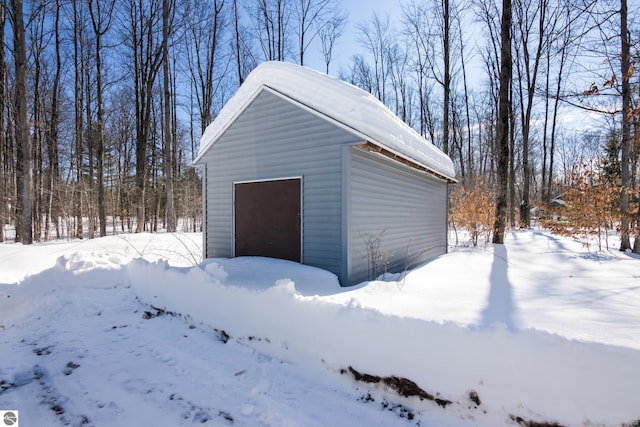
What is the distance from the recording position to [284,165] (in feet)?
18.8

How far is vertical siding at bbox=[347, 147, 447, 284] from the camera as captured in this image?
5.12 meters

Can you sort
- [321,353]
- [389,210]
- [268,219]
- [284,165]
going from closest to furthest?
[321,353] < [284,165] < [268,219] < [389,210]

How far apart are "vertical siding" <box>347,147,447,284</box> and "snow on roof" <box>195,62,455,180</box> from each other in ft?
1.37

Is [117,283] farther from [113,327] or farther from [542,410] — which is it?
[542,410]

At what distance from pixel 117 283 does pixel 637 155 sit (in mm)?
15766

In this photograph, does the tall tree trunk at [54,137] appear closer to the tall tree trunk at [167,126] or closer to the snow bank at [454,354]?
the tall tree trunk at [167,126]

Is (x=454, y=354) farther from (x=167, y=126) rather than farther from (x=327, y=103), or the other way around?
(x=167, y=126)

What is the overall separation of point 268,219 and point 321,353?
130 inches

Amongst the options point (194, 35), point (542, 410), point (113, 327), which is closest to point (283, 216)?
point (113, 327)

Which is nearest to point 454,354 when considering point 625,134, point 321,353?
point 321,353

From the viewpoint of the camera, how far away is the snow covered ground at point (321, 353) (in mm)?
2242

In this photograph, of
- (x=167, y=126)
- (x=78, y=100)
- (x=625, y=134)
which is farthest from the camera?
(x=78, y=100)

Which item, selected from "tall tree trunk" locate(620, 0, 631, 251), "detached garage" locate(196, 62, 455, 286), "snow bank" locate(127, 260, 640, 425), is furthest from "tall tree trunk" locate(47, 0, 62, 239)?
"tall tree trunk" locate(620, 0, 631, 251)

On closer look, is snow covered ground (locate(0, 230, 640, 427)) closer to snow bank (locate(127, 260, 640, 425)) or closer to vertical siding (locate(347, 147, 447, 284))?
snow bank (locate(127, 260, 640, 425))
